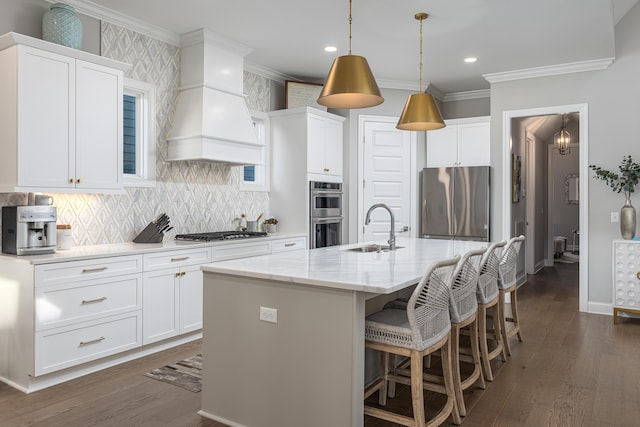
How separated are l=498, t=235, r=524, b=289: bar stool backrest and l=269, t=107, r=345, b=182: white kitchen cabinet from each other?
8.28ft

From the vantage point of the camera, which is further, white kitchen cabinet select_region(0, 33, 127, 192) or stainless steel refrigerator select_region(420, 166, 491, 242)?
stainless steel refrigerator select_region(420, 166, 491, 242)

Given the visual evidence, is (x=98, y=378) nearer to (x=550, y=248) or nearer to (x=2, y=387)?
(x=2, y=387)

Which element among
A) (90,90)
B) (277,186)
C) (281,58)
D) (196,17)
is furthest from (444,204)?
(90,90)

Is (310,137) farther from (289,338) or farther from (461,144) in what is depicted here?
(289,338)

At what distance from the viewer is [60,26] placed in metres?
3.38

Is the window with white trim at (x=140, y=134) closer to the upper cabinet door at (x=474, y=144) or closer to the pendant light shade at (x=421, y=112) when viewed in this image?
the pendant light shade at (x=421, y=112)

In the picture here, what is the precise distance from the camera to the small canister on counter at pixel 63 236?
11.3ft

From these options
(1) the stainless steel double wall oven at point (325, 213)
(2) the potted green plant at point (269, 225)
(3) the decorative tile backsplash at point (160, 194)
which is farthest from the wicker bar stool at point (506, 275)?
(3) the decorative tile backsplash at point (160, 194)

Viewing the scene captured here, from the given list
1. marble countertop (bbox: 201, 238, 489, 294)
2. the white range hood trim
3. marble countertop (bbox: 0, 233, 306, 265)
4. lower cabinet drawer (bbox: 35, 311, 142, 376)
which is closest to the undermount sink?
marble countertop (bbox: 201, 238, 489, 294)

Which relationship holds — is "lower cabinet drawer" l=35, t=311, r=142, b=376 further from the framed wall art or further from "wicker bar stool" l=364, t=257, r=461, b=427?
the framed wall art

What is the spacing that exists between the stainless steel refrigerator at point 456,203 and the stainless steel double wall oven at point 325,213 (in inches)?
47.5

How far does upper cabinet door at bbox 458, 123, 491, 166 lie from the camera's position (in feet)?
20.1

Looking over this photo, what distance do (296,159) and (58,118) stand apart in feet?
8.97

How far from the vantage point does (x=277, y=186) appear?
571 cm
